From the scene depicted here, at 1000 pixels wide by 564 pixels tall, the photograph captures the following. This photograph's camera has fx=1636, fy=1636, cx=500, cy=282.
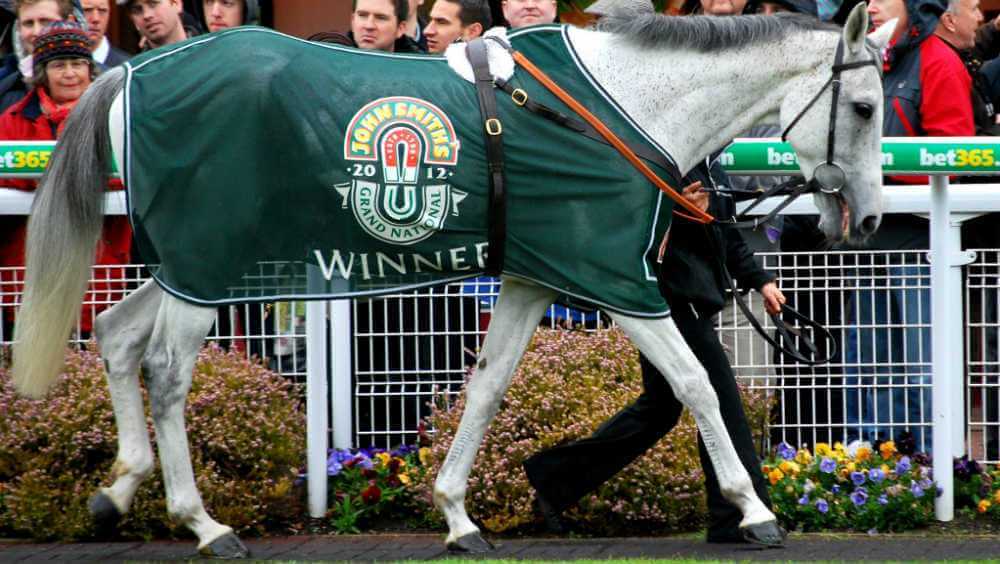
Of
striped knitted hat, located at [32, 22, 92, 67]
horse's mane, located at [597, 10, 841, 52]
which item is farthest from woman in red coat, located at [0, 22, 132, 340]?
Result: horse's mane, located at [597, 10, 841, 52]

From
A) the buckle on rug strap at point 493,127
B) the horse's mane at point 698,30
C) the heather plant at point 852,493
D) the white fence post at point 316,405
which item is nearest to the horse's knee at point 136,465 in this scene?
the white fence post at point 316,405

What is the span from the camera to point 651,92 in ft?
19.4

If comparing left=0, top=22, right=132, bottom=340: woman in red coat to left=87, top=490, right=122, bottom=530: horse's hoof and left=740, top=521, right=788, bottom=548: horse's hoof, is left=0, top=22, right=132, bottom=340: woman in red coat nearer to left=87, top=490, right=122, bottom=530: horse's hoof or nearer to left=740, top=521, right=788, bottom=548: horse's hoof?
left=87, top=490, right=122, bottom=530: horse's hoof

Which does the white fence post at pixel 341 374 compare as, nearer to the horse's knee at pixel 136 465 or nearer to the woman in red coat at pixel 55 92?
the woman in red coat at pixel 55 92

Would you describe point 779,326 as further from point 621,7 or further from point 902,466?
point 621,7

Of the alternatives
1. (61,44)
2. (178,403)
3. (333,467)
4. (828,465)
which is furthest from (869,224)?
(61,44)

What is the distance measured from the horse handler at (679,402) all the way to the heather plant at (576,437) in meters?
0.11

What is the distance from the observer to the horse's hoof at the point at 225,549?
6031mm

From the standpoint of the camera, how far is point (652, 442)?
6277 mm

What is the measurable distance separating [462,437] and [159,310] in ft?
4.00

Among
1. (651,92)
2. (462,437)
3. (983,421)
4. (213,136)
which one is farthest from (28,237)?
(983,421)

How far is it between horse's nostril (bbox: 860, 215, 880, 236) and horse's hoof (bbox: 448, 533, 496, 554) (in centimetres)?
182

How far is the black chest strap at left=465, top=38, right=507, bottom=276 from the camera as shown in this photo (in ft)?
18.8

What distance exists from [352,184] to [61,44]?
8.49 ft
